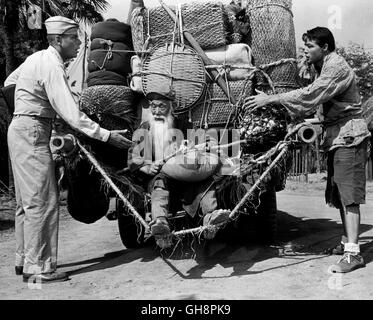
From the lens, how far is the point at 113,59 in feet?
17.0

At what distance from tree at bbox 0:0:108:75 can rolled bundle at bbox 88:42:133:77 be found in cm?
728

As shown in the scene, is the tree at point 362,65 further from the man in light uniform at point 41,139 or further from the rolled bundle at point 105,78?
the man in light uniform at point 41,139

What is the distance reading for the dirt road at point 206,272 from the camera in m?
3.91

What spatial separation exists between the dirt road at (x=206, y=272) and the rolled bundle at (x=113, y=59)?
1.83 metres

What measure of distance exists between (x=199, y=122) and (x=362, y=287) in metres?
2.07

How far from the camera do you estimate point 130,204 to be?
4.46 m

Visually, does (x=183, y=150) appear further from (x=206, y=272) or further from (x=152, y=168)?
(x=206, y=272)

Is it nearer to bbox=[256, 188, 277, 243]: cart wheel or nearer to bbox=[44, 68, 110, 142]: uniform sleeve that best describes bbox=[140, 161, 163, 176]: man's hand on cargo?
bbox=[44, 68, 110, 142]: uniform sleeve

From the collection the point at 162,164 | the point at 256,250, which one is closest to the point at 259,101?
the point at 162,164

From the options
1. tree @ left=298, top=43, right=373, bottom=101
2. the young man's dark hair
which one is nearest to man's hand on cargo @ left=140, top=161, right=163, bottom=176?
the young man's dark hair

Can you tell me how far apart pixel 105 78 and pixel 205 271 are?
2.01 metres

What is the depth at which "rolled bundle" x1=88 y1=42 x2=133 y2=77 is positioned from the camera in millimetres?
5164
